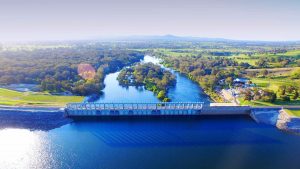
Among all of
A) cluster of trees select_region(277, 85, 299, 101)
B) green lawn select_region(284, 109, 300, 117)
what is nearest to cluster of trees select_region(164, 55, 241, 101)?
cluster of trees select_region(277, 85, 299, 101)

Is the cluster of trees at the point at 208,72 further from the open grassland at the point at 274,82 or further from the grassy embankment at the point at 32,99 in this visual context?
the grassy embankment at the point at 32,99

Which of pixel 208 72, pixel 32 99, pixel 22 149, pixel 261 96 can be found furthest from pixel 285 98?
pixel 32 99

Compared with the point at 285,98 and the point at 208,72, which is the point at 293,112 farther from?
the point at 208,72

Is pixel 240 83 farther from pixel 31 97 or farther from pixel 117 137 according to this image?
pixel 31 97

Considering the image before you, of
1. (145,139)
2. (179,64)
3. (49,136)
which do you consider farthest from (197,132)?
(179,64)

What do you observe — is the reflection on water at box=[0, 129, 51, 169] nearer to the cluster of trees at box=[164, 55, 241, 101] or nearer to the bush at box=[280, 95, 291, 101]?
the cluster of trees at box=[164, 55, 241, 101]

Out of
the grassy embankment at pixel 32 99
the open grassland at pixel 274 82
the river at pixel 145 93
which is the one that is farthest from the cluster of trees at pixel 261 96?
the grassy embankment at pixel 32 99
